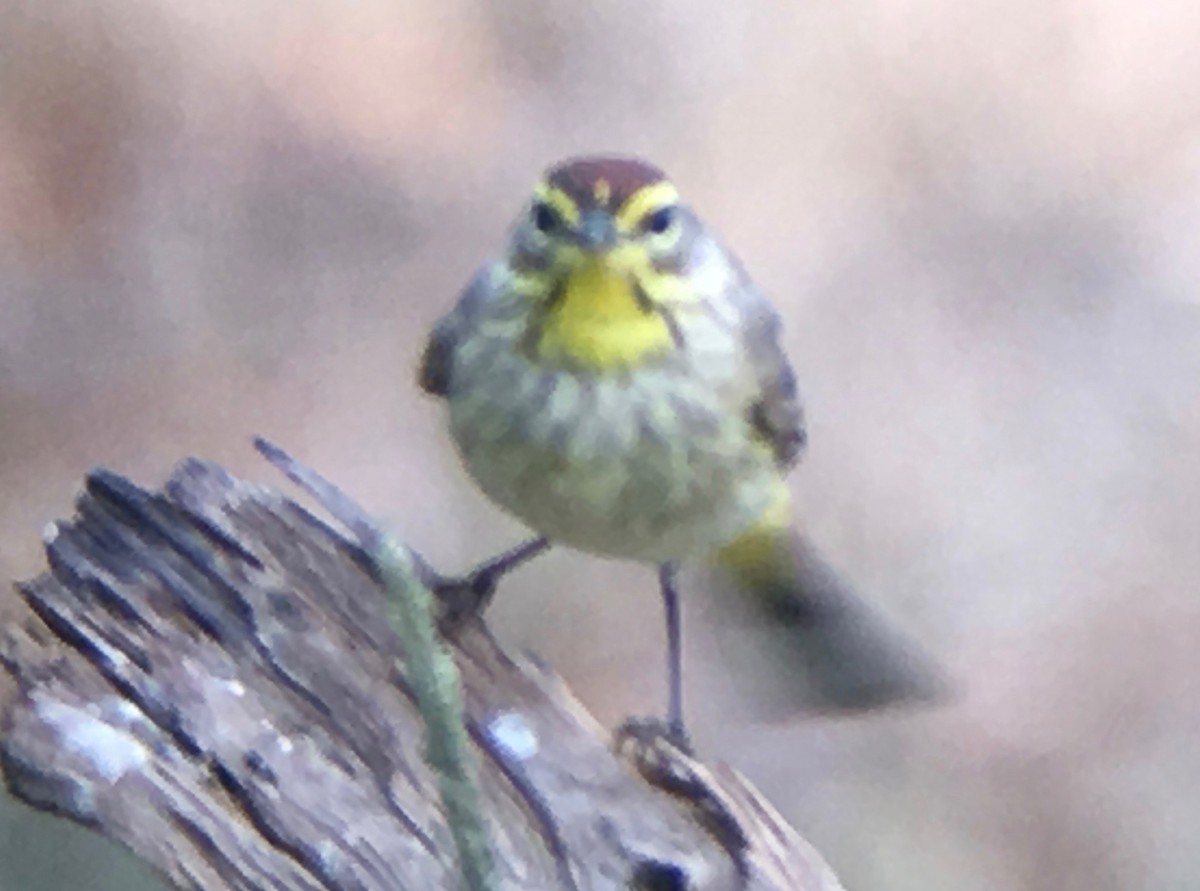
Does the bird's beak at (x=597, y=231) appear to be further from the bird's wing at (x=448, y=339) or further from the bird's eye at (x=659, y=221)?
the bird's wing at (x=448, y=339)

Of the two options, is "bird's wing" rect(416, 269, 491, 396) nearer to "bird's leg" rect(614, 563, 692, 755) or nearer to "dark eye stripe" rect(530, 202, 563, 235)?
"dark eye stripe" rect(530, 202, 563, 235)

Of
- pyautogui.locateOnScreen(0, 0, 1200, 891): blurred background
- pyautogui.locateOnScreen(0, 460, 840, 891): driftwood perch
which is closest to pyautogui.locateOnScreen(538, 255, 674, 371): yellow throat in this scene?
pyautogui.locateOnScreen(0, 460, 840, 891): driftwood perch

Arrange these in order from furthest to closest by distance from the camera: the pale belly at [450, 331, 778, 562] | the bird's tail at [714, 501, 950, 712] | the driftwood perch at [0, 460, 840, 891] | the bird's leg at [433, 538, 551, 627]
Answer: the bird's tail at [714, 501, 950, 712] < the bird's leg at [433, 538, 551, 627] < the pale belly at [450, 331, 778, 562] < the driftwood perch at [0, 460, 840, 891]

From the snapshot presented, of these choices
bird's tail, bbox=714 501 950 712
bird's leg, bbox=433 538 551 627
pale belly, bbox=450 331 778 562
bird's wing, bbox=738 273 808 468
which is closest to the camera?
pale belly, bbox=450 331 778 562

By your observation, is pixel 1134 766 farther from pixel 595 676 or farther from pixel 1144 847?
pixel 595 676

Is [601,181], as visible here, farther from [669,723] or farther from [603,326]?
[669,723]

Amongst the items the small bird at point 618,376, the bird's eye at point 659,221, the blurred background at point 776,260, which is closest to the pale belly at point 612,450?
the small bird at point 618,376

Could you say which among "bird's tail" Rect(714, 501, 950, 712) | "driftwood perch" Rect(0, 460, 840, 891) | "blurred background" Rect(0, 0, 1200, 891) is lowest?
"driftwood perch" Rect(0, 460, 840, 891)
